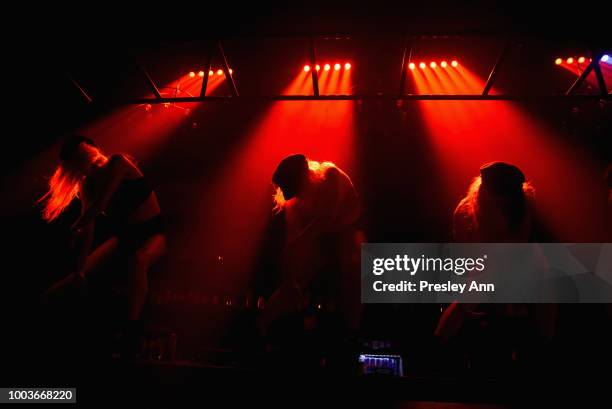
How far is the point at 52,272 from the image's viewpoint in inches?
193

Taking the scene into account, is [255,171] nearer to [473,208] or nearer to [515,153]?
[473,208]

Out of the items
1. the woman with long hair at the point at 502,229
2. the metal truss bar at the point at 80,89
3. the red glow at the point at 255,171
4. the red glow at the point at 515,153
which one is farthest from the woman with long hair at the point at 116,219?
the red glow at the point at 515,153

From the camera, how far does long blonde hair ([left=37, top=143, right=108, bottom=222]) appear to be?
3523mm

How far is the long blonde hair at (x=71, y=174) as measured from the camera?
3523mm

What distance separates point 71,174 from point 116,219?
32.3 inches

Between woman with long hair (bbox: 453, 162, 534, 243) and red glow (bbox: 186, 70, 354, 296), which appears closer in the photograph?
woman with long hair (bbox: 453, 162, 534, 243)

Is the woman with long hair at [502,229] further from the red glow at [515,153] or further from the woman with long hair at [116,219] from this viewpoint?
the woman with long hair at [116,219]

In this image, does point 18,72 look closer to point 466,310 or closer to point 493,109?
point 466,310

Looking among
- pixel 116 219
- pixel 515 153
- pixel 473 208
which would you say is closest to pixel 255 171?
pixel 116 219

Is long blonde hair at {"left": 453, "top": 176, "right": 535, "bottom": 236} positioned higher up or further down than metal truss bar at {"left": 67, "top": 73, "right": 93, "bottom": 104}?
further down

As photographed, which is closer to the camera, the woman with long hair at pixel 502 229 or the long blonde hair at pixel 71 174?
the woman with long hair at pixel 502 229

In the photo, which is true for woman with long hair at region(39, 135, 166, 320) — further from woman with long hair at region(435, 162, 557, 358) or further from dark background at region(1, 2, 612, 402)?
woman with long hair at region(435, 162, 557, 358)

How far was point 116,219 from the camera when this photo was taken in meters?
3.41

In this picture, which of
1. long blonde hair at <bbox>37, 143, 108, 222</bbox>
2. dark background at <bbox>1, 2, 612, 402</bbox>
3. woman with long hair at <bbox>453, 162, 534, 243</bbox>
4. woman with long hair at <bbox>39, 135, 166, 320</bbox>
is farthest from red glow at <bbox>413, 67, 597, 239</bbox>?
long blonde hair at <bbox>37, 143, 108, 222</bbox>
